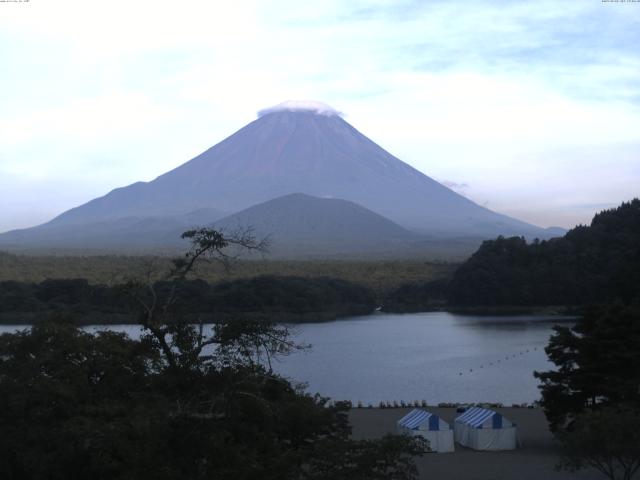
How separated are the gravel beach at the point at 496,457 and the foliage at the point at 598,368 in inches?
23.3

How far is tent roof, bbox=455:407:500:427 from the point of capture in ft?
38.1

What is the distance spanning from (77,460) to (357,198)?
98.8 m

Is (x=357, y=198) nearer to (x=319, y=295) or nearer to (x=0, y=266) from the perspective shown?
(x=0, y=266)

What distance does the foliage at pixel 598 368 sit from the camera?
11.1 meters

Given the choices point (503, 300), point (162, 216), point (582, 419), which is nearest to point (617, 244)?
point (503, 300)

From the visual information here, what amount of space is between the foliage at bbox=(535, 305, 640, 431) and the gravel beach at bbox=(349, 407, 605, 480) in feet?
1.94

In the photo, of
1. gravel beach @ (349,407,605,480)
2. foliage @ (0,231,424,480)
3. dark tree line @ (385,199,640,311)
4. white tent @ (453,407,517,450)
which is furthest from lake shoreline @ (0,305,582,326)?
foliage @ (0,231,424,480)

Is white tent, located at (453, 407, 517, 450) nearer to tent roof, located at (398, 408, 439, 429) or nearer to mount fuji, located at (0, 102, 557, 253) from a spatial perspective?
tent roof, located at (398, 408, 439, 429)

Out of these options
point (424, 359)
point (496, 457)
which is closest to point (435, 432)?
point (496, 457)

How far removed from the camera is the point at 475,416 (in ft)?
39.1

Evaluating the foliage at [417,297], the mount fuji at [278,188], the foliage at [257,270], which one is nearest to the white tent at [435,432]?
the foliage at [417,297]

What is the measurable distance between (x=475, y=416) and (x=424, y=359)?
34.4ft

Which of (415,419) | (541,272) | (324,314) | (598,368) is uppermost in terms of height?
(541,272)

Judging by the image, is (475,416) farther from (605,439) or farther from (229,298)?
(229,298)
